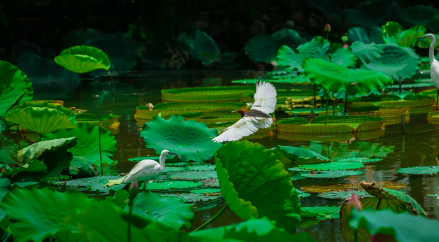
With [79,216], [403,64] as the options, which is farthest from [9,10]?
[79,216]

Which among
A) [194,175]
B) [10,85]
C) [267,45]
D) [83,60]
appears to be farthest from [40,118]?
[267,45]

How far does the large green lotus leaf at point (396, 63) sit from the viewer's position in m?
6.88

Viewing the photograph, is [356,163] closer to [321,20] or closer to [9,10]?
[9,10]

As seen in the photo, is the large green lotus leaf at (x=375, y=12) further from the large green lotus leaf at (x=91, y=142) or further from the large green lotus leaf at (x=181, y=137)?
the large green lotus leaf at (x=91, y=142)

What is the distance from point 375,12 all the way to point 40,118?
11959mm

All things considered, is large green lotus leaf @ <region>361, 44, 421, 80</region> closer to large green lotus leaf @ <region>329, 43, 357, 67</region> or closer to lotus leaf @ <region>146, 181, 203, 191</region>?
large green lotus leaf @ <region>329, 43, 357, 67</region>

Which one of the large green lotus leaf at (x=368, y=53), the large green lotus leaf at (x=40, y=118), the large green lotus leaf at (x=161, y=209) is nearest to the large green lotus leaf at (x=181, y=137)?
the large green lotus leaf at (x=40, y=118)

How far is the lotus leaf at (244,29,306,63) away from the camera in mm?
11320

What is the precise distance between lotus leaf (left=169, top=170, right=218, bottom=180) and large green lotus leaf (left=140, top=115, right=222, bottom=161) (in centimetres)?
17

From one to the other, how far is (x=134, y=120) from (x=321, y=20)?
9.57 meters

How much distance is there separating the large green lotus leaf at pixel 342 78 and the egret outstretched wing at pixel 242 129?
1745 mm

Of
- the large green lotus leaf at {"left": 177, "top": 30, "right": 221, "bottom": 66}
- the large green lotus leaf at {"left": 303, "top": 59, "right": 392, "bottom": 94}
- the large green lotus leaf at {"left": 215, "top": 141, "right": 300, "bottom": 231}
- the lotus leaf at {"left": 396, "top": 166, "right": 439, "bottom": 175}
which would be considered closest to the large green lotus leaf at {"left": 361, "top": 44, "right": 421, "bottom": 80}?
the large green lotus leaf at {"left": 303, "top": 59, "right": 392, "bottom": 94}

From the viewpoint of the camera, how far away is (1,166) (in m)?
2.46

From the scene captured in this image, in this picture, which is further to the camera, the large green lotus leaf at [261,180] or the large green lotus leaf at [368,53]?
the large green lotus leaf at [368,53]
